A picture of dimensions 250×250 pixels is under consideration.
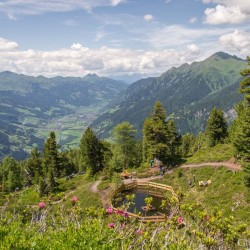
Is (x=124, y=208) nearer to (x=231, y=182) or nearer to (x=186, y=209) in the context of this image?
(x=186, y=209)

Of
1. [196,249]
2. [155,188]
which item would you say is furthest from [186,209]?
[155,188]

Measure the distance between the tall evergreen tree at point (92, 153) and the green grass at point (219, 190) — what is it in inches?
740

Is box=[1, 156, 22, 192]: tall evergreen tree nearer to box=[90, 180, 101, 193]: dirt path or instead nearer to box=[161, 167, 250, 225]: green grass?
box=[90, 180, 101, 193]: dirt path

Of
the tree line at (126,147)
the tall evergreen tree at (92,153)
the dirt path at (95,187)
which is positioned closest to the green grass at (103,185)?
the dirt path at (95,187)

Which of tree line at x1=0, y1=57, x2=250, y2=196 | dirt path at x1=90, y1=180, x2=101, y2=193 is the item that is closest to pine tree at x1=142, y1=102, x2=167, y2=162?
tree line at x1=0, y1=57, x2=250, y2=196

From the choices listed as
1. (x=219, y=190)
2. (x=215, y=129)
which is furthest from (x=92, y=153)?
(x=219, y=190)

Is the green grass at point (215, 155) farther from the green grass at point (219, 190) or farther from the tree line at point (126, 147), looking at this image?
the green grass at point (219, 190)

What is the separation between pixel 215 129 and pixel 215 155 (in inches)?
853

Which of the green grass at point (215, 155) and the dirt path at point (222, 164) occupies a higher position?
the green grass at point (215, 155)

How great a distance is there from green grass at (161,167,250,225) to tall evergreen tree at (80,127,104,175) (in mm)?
18800

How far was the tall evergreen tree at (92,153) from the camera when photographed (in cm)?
7138

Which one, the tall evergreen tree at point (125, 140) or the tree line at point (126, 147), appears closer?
the tree line at point (126, 147)

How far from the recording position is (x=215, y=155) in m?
60.2

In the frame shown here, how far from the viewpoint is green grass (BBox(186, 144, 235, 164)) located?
57.1 metres
